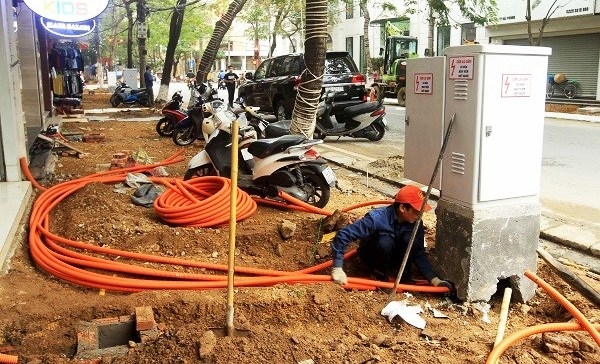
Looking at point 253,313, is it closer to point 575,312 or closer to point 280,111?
point 575,312

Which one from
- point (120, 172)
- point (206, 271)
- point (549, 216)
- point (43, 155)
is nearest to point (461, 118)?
point (206, 271)

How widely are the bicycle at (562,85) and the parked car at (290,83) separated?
13.0 meters

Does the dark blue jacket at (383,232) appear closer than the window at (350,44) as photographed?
Yes

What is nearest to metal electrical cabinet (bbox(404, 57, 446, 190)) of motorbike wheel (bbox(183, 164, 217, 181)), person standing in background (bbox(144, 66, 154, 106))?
motorbike wheel (bbox(183, 164, 217, 181))

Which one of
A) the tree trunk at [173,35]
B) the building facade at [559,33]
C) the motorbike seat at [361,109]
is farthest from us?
the building facade at [559,33]

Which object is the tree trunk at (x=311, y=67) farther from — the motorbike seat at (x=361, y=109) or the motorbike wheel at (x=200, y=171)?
the motorbike seat at (x=361, y=109)

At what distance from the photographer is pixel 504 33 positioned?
88.2 ft

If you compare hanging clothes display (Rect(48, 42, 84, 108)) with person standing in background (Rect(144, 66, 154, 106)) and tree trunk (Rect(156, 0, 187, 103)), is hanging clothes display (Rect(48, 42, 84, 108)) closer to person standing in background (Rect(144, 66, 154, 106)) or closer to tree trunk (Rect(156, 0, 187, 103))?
tree trunk (Rect(156, 0, 187, 103))

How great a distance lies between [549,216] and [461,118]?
3.06m

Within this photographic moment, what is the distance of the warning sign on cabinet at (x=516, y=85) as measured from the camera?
3.62 metres

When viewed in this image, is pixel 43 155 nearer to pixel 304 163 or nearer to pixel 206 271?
pixel 304 163

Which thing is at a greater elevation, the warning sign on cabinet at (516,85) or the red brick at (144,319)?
the warning sign on cabinet at (516,85)

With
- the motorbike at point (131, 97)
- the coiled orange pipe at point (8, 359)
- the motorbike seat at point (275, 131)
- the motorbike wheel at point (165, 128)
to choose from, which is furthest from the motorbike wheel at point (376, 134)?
Result: the motorbike at point (131, 97)

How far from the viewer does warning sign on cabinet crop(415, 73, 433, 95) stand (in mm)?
3988
